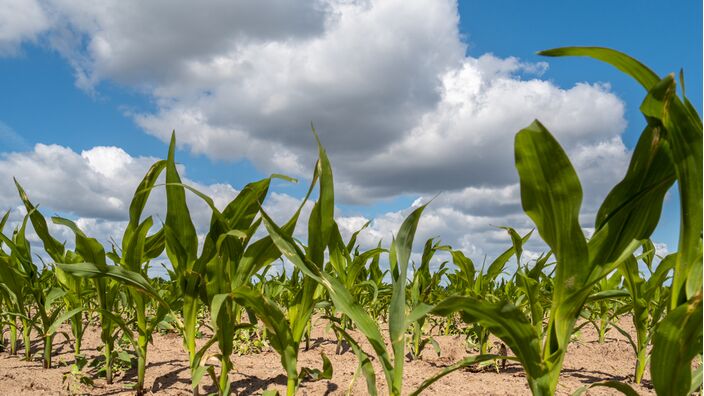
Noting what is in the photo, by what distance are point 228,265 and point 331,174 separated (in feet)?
1.94

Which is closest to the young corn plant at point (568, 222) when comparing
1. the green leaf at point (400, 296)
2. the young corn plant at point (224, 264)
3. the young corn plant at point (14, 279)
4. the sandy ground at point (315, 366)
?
the green leaf at point (400, 296)

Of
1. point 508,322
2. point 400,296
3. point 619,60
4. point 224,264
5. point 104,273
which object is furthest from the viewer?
point 224,264

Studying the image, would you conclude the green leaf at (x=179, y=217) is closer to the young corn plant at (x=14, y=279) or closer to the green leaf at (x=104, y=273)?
the green leaf at (x=104, y=273)

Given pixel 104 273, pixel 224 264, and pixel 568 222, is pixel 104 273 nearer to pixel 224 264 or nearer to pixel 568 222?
pixel 224 264

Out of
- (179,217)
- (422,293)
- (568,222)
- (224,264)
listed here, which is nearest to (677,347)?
(568,222)

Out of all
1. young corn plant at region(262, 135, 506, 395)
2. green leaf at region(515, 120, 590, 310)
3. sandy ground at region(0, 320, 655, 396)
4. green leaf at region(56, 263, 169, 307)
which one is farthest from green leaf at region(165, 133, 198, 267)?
green leaf at region(515, 120, 590, 310)

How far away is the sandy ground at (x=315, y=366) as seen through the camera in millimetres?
2643

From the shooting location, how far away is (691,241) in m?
1.18

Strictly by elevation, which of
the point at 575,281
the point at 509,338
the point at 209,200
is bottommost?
the point at 509,338

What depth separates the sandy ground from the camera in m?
2.64

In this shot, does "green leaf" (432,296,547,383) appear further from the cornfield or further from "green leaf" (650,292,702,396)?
"green leaf" (650,292,702,396)

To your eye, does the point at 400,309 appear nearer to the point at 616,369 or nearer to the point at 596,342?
the point at 616,369

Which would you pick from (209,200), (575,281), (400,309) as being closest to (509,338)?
(575,281)

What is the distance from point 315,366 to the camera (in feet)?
10.8
